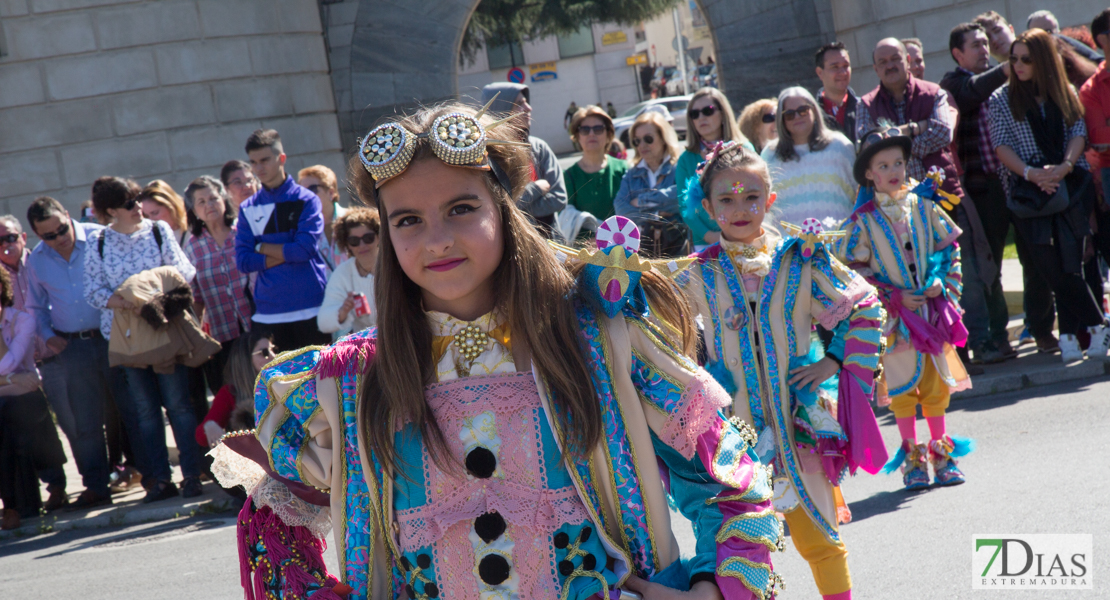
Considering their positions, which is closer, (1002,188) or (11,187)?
(1002,188)

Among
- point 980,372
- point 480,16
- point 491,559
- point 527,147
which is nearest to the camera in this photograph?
point 491,559

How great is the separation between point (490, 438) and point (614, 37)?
40.9 metres

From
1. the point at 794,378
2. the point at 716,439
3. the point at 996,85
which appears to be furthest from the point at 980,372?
the point at 716,439

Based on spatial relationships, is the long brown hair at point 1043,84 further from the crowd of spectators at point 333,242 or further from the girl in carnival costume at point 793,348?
the girl in carnival costume at point 793,348

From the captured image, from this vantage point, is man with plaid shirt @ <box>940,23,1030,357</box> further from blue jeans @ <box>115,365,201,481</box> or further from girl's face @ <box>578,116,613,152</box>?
blue jeans @ <box>115,365,201,481</box>

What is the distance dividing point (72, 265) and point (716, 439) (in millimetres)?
6491

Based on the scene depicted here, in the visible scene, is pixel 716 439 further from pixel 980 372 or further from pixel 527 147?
pixel 980 372

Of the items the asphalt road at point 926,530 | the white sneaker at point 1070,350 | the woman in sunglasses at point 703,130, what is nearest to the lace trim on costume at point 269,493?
the asphalt road at point 926,530

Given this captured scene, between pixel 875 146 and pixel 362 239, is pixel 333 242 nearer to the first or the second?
pixel 362 239

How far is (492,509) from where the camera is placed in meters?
1.84

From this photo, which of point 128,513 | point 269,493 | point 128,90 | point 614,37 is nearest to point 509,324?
point 269,493

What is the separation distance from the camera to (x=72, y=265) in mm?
7148

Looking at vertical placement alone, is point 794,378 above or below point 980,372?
above

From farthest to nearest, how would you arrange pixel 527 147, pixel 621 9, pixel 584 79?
pixel 584 79 < pixel 621 9 < pixel 527 147
